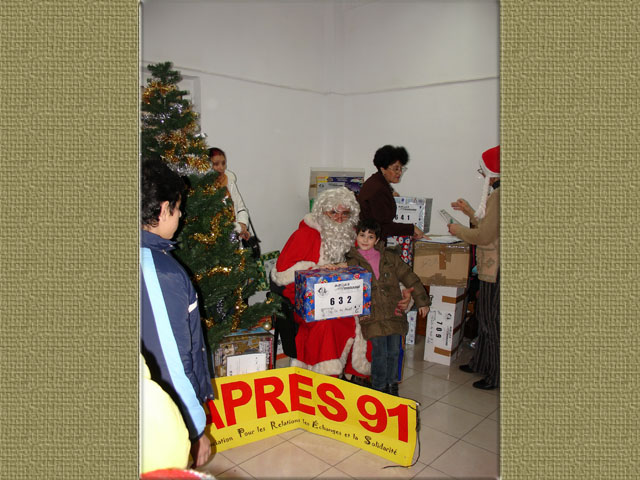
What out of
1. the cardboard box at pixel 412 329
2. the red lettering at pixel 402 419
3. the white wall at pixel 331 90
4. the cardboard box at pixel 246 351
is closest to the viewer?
the red lettering at pixel 402 419

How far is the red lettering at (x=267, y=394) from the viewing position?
2444mm

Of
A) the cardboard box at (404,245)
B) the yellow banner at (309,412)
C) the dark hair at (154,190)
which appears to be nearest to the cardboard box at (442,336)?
the cardboard box at (404,245)

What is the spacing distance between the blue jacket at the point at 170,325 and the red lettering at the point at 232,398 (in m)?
0.88

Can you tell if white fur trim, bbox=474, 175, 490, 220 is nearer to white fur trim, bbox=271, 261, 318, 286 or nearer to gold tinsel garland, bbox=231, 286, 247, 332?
white fur trim, bbox=271, 261, 318, 286

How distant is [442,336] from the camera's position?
377 cm

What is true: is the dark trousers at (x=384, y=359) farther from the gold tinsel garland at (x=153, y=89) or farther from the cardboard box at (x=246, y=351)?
the gold tinsel garland at (x=153, y=89)

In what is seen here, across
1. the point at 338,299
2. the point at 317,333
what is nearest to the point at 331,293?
the point at 338,299

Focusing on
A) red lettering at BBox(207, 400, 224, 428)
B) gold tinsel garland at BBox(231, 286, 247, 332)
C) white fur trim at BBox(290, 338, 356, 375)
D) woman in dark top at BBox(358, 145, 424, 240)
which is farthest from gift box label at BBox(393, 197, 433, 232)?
red lettering at BBox(207, 400, 224, 428)

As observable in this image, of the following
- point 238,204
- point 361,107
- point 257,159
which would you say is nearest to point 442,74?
point 361,107

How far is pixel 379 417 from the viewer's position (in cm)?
230

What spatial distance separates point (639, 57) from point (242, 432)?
A: 2.40m

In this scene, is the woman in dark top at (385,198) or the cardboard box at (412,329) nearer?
the woman in dark top at (385,198)

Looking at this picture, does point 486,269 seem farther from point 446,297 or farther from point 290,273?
point 290,273

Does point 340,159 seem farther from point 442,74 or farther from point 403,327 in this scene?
point 403,327
